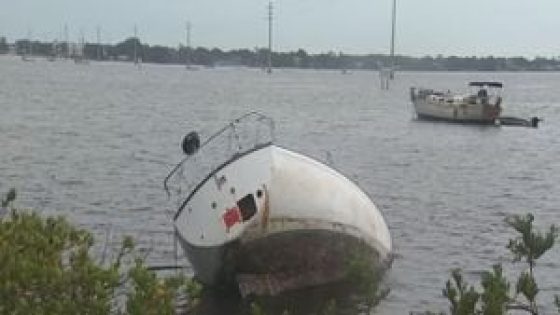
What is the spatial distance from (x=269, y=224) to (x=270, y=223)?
0.02 m

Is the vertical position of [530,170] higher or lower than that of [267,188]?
lower

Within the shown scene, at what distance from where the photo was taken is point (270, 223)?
14727 mm

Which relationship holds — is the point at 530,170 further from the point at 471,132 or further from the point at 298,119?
the point at 298,119

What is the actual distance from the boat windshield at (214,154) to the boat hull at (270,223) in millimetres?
537

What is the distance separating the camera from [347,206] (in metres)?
15.9

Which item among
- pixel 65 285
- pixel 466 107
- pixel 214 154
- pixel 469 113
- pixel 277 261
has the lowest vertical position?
pixel 469 113

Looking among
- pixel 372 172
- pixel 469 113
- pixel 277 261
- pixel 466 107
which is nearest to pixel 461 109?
pixel 466 107

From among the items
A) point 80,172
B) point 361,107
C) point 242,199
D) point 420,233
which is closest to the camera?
point 242,199

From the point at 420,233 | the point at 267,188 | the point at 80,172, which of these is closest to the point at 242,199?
the point at 267,188

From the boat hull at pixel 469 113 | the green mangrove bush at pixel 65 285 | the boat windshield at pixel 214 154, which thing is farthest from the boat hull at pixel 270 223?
the boat hull at pixel 469 113

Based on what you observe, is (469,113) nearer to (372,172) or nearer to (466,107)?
(466,107)

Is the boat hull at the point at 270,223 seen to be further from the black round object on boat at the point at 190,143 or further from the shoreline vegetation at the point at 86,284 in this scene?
the shoreline vegetation at the point at 86,284

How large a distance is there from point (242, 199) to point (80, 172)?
2053 cm

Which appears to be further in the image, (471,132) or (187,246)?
(471,132)
